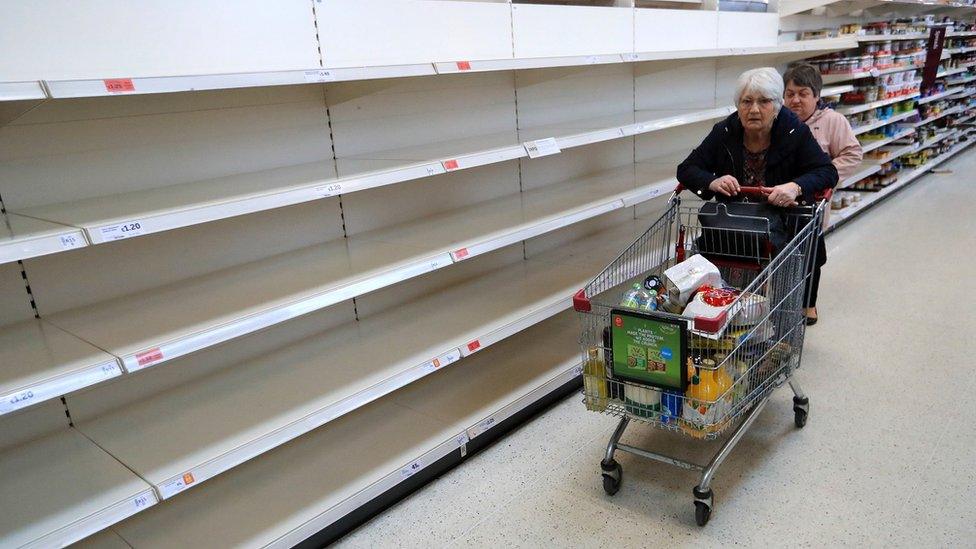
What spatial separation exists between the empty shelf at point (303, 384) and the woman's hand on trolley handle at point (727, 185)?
820mm

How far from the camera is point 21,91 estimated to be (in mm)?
1335

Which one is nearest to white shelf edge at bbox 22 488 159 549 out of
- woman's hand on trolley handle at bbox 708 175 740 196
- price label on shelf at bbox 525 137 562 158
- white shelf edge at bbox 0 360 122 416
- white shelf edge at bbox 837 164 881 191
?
white shelf edge at bbox 0 360 122 416

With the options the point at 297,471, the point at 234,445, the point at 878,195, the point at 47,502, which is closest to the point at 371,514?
the point at 297,471

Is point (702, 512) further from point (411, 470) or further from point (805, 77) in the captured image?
point (805, 77)

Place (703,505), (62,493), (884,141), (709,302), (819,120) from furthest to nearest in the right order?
1. (884,141)
2. (819,120)
3. (703,505)
4. (709,302)
5. (62,493)

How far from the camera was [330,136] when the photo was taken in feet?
8.60

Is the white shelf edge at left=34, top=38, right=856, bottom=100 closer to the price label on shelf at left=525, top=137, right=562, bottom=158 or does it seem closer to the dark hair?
the price label on shelf at left=525, top=137, right=562, bottom=158

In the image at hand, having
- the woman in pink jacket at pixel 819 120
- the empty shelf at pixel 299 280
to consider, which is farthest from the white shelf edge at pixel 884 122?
the empty shelf at pixel 299 280

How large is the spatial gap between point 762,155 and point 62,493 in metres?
2.66

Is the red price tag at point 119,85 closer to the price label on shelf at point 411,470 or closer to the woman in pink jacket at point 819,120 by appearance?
the price label on shelf at point 411,470

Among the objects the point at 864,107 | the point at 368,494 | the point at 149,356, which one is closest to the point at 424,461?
the point at 368,494

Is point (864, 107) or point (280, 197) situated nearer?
point (280, 197)

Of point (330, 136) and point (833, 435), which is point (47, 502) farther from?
point (833, 435)

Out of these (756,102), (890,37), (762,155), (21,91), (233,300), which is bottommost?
(233,300)
